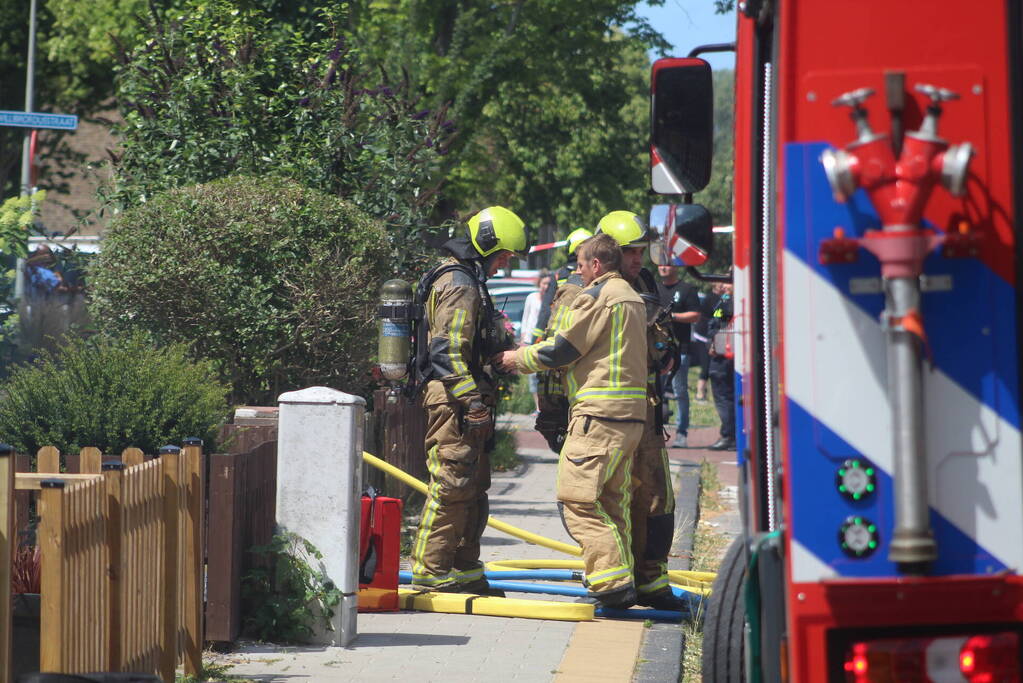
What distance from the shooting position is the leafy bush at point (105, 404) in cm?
695

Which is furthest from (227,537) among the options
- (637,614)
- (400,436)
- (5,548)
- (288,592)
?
(400,436)

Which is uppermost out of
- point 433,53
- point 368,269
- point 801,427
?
point 433,53

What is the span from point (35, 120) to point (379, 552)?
7.20m

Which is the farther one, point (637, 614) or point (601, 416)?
point (637, 614)

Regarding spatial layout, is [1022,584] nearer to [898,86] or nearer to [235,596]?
[898,86]

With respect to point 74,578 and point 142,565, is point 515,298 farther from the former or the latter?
point 74,578

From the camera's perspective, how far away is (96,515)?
4676 mm

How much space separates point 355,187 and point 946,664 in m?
7.61

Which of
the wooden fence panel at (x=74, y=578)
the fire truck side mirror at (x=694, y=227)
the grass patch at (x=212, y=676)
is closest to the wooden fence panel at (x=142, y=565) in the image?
the wooden fence panel at (x=74, y=578)

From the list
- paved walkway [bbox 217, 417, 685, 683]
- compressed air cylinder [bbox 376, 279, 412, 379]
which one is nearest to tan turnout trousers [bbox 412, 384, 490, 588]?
paved walkway [bbox 217, 417, 685, 683]

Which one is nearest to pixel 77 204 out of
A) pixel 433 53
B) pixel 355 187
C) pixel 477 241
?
pixel 433 53

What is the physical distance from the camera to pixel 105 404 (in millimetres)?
7043

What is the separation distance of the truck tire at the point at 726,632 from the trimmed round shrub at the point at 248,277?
479 centimetres

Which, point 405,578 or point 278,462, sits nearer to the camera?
point 278,462
